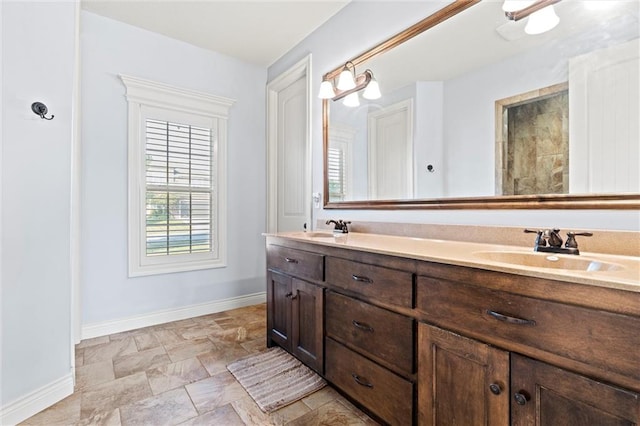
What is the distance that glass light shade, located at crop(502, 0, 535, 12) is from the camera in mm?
1489

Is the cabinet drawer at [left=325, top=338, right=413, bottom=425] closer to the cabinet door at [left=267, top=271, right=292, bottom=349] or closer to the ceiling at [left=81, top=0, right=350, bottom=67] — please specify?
the cabinet door at [left=267, top=271, right=292, bottom=349]

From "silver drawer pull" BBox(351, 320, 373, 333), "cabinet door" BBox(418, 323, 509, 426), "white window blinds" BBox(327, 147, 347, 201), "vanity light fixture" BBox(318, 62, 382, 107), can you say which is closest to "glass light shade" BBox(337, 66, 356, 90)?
"vanity light fixture" BBox(318, 62, 382, 107)

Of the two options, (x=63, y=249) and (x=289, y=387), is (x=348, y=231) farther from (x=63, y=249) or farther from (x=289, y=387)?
(x=63, y=249)

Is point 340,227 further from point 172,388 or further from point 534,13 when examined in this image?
point 534,13

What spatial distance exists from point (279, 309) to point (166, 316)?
1459 millimetres

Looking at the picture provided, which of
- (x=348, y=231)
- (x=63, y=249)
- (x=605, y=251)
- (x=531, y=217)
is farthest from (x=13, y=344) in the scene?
(x=605, y=251)

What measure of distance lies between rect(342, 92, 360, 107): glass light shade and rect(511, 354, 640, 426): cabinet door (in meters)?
2.01

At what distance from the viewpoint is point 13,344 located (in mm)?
1582

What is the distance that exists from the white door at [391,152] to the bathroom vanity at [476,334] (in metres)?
0.49

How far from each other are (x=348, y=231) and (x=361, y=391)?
46.7 inches

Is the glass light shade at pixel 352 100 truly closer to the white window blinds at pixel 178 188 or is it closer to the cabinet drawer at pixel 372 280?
the cabinet drawer at pixel 372 280

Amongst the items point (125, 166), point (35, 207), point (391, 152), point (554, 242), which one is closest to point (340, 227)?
point (391, 152)

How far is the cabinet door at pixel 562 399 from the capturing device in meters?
0.81

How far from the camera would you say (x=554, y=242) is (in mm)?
1281
